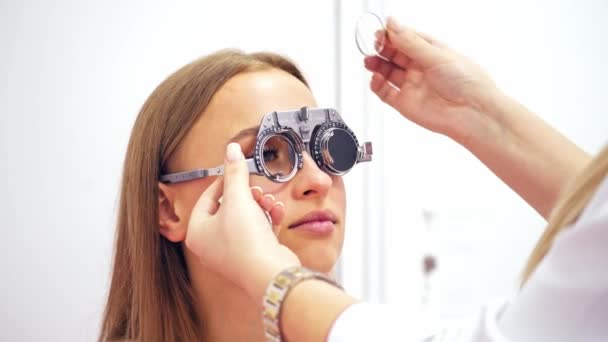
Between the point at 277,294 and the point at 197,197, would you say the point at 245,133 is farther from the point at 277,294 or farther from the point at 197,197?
the point at 277,294

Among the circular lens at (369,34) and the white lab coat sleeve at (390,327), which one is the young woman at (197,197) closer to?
the circular lens at (369,34)

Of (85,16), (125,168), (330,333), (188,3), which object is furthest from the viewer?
(188,3)

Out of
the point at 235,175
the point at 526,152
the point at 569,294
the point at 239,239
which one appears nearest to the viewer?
the point at 569,294

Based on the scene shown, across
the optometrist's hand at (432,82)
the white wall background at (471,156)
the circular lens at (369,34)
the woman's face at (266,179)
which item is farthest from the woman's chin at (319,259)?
the white wall background at (471,156)

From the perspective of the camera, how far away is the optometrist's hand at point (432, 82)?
43.4 inches

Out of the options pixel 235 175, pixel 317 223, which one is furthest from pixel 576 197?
pixel 317 223

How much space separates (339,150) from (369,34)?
0.91 feet

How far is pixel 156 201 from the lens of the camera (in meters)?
1.17

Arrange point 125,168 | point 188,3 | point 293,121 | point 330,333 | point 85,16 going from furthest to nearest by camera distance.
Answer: point 188,3 → point 85,16 → point 125,168 → point 293,121 → point 330,333

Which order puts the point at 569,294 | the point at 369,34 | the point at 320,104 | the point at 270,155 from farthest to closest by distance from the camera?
the point at 320,104 < the point at 369,34 < the point at 270,155 < the point at 569,294

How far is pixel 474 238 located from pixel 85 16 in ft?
4.27

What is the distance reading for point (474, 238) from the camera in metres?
1.81

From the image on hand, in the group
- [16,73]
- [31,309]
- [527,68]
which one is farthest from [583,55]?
[31,309]

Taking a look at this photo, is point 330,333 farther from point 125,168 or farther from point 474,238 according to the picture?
point 474,238
